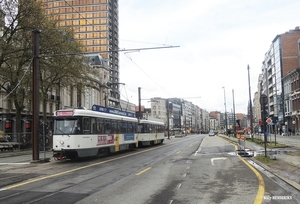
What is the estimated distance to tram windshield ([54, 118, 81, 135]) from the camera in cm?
1880

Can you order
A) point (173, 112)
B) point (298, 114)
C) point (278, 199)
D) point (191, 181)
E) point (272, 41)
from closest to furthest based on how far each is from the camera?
point (278, 199) → point (191, 181) → point (298, 114) → point (272, 41) → point (173, 112)

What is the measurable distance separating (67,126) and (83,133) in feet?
3.28

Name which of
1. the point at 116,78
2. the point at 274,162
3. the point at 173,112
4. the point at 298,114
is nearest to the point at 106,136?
the point at 274,162

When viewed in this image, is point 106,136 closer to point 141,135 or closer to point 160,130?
point 141,135

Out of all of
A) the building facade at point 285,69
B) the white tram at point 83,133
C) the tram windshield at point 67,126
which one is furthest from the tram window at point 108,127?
the building facade at point 285,69

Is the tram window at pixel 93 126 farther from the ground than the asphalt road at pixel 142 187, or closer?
farther from the ground

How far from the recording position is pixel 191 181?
439 inches

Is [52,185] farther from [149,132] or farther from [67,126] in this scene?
[149,132]

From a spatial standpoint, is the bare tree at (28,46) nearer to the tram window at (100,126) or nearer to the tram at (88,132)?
the tram at (88,132)

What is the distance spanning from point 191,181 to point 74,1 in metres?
118

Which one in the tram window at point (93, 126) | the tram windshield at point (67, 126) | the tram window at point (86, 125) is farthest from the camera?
the tram window at point (93, 126)

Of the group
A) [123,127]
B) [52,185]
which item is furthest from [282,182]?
[123,127]

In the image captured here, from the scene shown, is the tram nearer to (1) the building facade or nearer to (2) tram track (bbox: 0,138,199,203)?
(2) tram track (bbox: 0,138,199,203)

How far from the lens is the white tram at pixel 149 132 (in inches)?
1318
